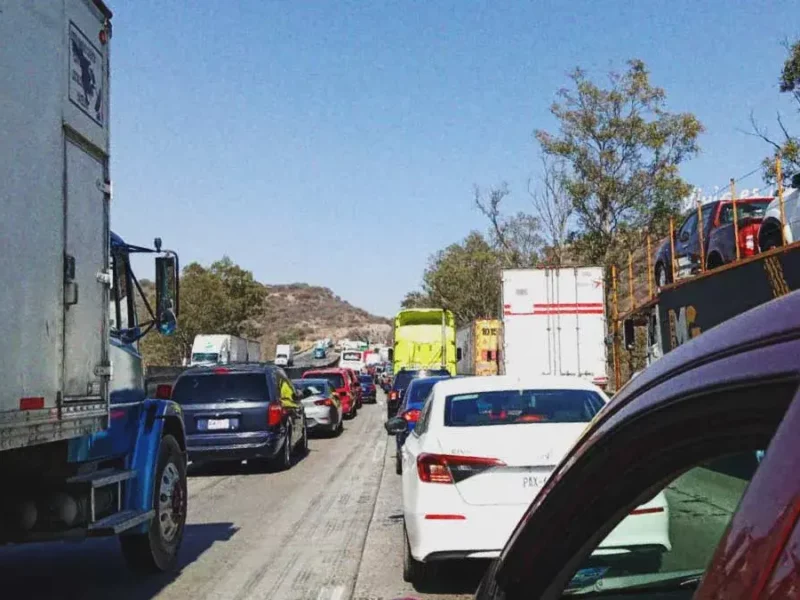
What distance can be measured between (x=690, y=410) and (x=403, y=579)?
20.9ft

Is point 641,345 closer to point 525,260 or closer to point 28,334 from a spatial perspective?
point 28,334

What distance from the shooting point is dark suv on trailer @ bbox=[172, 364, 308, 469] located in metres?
15.6

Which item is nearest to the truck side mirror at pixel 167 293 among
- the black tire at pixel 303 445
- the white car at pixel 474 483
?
the white car at pixel 474 483

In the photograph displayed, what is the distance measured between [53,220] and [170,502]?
3.51 m

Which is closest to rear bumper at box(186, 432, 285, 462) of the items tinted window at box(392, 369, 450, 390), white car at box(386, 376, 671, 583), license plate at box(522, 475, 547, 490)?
white car at box(386, 376, 671, 583)

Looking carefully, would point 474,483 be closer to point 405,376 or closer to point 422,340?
point 405,376

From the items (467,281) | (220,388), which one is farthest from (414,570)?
(467,281)

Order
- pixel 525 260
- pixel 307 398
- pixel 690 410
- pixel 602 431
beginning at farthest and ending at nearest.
→ 1. pixel 525 260
2. pixel 307 398
3. pixel 602 431
4. pixel 690 410

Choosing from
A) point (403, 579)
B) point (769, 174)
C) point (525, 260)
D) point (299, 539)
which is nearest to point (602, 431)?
point (403, 579)

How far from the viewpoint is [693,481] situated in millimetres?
→ 2223

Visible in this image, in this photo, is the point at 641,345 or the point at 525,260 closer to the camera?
the point at 641,345

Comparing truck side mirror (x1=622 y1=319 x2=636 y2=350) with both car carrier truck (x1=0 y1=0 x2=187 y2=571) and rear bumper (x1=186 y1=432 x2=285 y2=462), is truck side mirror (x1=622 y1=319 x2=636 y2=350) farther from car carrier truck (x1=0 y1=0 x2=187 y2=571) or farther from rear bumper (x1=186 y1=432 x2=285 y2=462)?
car carrier truck (x1=0 y1=0 x2=187 y2=571)

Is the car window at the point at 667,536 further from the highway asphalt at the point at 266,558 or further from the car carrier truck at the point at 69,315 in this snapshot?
the highway asphalt at the point at 266,558

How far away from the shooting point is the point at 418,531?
6.89m
